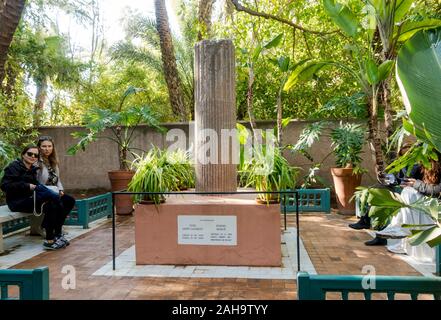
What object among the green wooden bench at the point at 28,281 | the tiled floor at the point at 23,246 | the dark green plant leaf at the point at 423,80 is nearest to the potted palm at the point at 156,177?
the tiled floor at the point at 23,246

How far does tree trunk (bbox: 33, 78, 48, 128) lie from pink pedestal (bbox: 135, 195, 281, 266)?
23.4 ft

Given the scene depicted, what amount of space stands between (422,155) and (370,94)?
3.08m

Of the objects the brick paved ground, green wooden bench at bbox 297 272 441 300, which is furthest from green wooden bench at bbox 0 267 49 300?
the brick paved ground

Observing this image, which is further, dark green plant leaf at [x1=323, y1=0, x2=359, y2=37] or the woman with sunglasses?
the woman with sunglasses

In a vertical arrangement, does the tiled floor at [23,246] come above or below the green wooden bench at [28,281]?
below

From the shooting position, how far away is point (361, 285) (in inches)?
79.7

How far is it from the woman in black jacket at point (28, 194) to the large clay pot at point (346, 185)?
5.04 meters

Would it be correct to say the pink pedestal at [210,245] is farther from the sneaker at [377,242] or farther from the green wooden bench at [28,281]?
the green wooden bench at [28,281]

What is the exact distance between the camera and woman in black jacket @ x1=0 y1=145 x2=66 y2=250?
551 cm

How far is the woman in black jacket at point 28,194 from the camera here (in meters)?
5.51

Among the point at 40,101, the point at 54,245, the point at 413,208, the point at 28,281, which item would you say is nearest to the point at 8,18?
the point at 54,245

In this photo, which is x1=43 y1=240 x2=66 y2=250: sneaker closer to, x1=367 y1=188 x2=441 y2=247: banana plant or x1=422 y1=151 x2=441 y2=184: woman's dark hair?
x1=367 y1=188 x2=441 y2=247: banana plant

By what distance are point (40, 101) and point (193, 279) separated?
14.0m

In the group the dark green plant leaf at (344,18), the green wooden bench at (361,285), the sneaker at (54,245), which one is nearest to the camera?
the green wooden bench at (361,285)
